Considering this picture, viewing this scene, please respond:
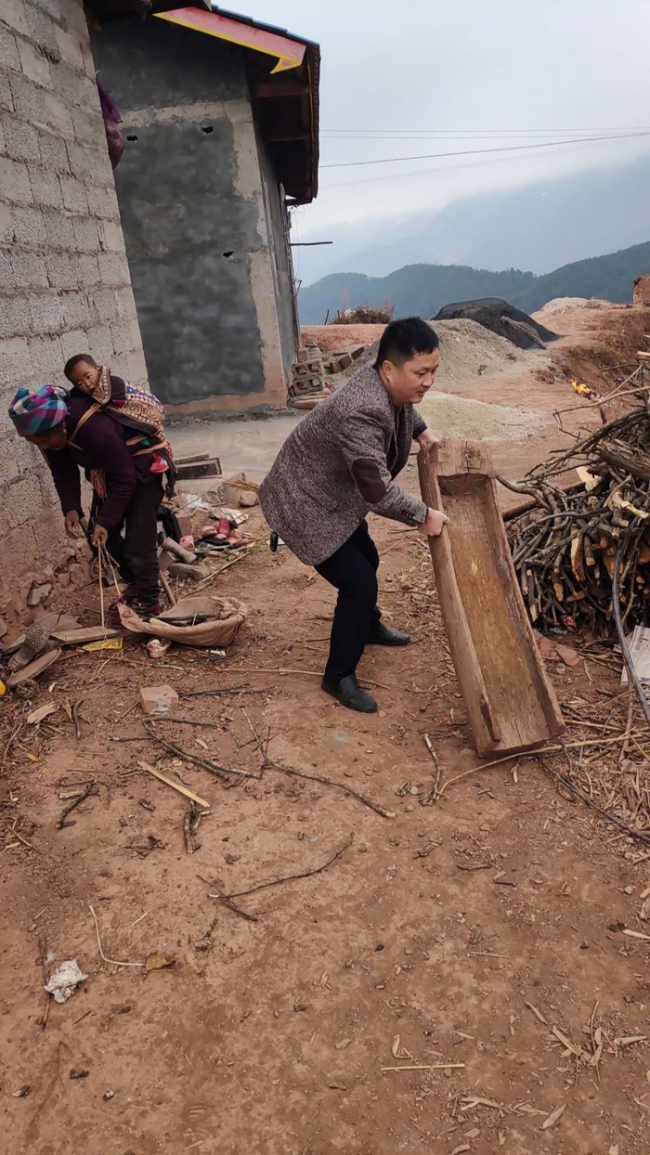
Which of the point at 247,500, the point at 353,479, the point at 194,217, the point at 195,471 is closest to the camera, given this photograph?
the point at 353,479

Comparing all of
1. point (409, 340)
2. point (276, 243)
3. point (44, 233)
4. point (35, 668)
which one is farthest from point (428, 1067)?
point (276, 243)

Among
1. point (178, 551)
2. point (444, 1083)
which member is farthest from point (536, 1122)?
point (178, 551)

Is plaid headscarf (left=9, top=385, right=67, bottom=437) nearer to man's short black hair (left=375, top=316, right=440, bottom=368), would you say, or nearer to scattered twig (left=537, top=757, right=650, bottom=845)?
man's short black hair (left=375, top=316, right=440, bottom=368)

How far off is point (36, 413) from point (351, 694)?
1.95m

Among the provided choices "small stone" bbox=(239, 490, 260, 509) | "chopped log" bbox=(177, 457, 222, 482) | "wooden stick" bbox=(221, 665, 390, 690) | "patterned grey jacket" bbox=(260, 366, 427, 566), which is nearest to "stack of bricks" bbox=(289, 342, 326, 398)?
"chopped log" bbox=(177, 457, 222, 482)

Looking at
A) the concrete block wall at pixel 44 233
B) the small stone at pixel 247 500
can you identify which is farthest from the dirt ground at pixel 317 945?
the small stone at pixel 247 500

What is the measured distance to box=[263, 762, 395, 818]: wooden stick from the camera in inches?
104

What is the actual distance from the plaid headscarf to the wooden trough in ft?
5.65

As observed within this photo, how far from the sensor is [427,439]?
3.27 meters

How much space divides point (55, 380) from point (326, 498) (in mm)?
2165

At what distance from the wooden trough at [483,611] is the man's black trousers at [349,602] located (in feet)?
1.01

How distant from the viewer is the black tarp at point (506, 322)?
19.2 meters

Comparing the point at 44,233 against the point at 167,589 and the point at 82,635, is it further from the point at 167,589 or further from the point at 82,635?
the point at 82,635

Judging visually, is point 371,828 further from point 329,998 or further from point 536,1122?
point 536,1122
